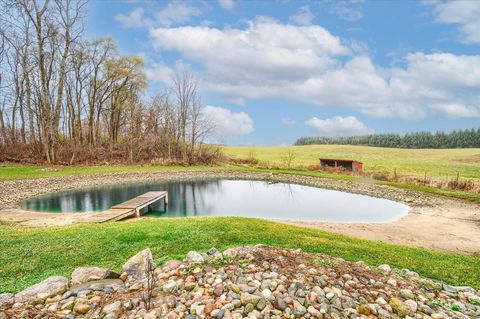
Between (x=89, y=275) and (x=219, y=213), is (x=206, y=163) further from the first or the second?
(x=89, y=275)

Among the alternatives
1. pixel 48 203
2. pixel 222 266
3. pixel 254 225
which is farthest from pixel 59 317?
pixel 48 203

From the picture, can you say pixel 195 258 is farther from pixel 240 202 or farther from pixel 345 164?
pixel 345 164

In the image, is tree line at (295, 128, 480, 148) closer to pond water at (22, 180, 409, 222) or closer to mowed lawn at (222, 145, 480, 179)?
mowed lawn at (222, 145, 480, 179)

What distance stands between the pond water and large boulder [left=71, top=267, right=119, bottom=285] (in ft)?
36.9

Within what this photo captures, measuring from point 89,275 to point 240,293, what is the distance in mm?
2261

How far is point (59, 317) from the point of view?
10.9 feet

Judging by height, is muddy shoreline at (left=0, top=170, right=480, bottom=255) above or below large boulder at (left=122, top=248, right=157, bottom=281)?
below

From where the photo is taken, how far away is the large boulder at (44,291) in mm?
3736

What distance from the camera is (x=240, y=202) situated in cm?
1902

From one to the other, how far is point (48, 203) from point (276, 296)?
16522 mm

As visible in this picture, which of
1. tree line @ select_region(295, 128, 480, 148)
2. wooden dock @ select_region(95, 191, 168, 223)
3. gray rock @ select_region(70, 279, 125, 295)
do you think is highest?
tree line @ select_region(295, 128, 480, 148)

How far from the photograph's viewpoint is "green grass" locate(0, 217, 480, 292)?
18.5 ft

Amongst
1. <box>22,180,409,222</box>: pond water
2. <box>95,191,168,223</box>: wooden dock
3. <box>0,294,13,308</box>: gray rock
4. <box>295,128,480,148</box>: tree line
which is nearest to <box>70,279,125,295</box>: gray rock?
<box>0,294,13,308</box>: gray rock

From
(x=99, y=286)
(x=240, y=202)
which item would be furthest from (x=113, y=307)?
(x=240, y=202)
